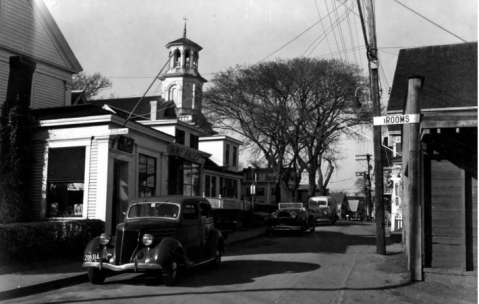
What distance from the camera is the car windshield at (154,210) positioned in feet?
35.0

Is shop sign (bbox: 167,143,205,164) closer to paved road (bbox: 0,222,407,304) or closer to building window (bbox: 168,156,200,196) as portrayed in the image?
building window (bbox: 168,156,200,196)

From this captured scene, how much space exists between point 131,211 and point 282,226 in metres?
13.8

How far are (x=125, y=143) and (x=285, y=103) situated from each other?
20731 millimetres

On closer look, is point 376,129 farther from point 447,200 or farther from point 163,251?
point 163,251

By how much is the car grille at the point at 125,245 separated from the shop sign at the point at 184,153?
33.3 feet

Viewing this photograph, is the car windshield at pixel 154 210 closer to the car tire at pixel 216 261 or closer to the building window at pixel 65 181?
the car tire at pixel 216 261

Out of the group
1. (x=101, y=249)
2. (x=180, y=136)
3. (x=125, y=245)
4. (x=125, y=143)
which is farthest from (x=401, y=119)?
(x=180, y=136)

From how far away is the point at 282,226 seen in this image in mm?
23906

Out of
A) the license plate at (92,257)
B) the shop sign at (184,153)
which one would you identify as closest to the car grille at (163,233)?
the license plate at (92,257)

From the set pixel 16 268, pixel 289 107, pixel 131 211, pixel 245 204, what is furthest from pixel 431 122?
pixel 289 107

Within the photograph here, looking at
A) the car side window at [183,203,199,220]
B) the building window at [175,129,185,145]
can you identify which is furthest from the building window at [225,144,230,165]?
the car side window at [183,203,199,220]

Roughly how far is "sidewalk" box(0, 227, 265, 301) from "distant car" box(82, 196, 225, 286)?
2.15 feet

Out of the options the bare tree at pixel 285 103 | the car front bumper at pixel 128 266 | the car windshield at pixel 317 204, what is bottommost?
the car front bumper at pixel 128 266

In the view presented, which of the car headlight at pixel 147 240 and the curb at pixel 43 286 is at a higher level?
the car headlight at pixel 147 240
